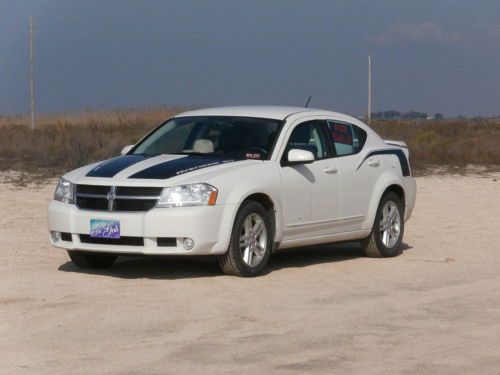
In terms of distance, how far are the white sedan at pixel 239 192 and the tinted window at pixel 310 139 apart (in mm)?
13

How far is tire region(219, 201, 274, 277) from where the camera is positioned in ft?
39.1

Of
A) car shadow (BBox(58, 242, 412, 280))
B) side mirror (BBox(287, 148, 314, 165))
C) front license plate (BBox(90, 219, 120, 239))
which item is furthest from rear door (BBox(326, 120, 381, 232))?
front license plate (BBox(90, 219, 120, 239))

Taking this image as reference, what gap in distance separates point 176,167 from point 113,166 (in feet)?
2.18

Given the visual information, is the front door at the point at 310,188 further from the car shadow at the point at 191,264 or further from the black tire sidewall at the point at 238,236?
the car shadow at the point at 191,264

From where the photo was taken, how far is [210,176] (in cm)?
1184

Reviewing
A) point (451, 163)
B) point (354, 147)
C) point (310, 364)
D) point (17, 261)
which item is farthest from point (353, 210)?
Answer: point (451, 163)

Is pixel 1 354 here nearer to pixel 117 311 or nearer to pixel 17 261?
pixel 117 311

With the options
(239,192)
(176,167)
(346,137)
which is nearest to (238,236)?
(239,192)

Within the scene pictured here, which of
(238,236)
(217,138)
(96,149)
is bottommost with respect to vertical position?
(96,149)

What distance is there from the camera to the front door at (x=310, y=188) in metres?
12.7

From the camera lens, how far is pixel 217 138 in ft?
42.4

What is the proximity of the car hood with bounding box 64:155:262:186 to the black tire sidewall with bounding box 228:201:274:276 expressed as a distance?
1.28 ft

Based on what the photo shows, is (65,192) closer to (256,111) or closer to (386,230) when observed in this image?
(256,111)

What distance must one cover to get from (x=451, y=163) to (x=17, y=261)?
1971 cm
